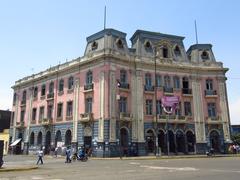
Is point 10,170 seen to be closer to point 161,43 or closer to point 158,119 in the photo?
point 158,119

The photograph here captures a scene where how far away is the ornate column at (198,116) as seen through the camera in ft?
140

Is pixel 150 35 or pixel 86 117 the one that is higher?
pixel 150 35

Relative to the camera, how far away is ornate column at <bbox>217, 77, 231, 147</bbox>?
4366 cm

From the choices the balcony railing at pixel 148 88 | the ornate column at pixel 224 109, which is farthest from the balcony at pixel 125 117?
the ornate column at pixel 224 109

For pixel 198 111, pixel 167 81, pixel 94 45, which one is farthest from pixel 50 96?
pixel 198 111

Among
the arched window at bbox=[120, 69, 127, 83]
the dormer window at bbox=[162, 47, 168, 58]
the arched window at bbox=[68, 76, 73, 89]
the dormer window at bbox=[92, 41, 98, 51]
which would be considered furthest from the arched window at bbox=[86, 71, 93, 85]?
the dormer window at bbox=[162, 47, 168, 58]

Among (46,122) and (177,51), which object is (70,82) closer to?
(46,122)

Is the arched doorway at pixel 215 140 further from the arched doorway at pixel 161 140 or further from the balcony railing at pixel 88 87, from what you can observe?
the balcony railing at pixel 88 87

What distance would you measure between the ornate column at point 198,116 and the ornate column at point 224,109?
311cm

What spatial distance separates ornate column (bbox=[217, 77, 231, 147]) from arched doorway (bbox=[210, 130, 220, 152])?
109 cm

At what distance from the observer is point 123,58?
4056cm

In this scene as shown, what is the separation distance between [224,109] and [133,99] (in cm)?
1443

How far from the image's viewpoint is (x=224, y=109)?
44094mm

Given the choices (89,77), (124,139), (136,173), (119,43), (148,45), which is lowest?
(136,173)
